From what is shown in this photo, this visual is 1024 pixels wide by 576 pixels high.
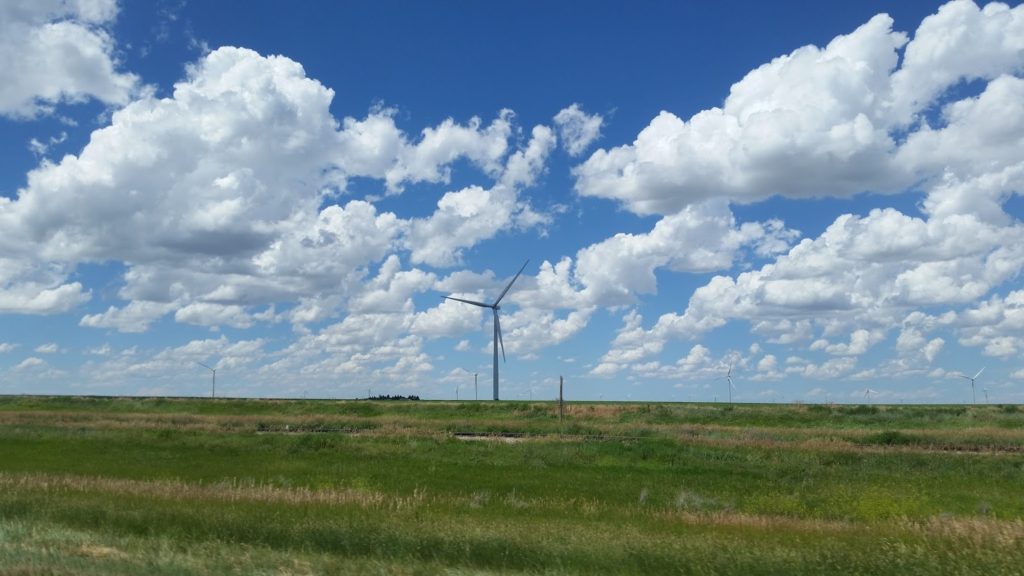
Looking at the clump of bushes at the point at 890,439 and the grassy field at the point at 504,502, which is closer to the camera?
the grassy field at the point at 504,502

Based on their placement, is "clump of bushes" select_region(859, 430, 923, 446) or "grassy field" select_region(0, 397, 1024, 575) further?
"clump of bushes" select_region(859, 430, 923, 446)

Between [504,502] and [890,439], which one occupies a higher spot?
[504,502]

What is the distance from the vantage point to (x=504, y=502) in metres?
25.9

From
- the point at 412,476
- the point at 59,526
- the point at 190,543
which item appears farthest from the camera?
the point at 412,476

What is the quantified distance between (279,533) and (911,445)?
153 ft

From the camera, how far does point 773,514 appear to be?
25.2 meters

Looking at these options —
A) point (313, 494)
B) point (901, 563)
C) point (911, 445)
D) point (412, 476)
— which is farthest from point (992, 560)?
point (911, 445)

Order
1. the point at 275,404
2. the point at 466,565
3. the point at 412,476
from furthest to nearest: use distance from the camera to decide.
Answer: the point at 275,404
the point at 412,476
the point at 466,565

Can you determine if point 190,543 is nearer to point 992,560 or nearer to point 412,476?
point 992,560

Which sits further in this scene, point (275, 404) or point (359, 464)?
point (275, 404)

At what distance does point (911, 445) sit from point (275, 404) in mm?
86663

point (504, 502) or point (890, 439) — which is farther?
point (890, 439)

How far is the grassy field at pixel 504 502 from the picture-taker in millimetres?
13492

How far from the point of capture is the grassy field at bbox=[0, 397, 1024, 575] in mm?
13492
